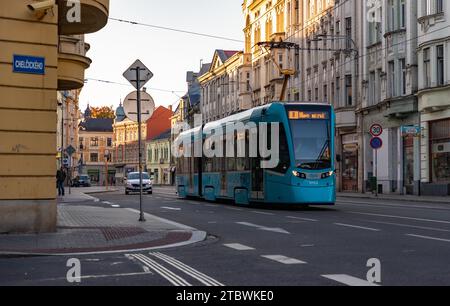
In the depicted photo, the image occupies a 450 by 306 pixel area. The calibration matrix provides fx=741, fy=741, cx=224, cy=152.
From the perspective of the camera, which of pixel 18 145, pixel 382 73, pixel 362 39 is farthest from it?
pixel 362 39

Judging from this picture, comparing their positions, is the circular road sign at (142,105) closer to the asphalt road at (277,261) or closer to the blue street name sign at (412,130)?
the asphalt road at (277,261)

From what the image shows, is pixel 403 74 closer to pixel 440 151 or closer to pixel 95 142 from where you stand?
pixel 440 151

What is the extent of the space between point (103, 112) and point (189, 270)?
456 feet

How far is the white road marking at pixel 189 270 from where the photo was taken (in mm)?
8230

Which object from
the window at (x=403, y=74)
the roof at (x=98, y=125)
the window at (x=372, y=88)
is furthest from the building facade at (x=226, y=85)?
the roof at (x=98, y=125)

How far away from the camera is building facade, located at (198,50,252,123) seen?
3081 inches

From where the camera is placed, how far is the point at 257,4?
76.0 metres

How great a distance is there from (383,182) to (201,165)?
16262 mm

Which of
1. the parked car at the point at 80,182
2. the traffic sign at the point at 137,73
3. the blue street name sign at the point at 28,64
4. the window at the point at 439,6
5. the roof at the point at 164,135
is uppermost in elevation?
the window at the point at 439,6

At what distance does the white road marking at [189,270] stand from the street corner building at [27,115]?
397cm

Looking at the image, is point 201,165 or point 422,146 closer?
point 201,165
